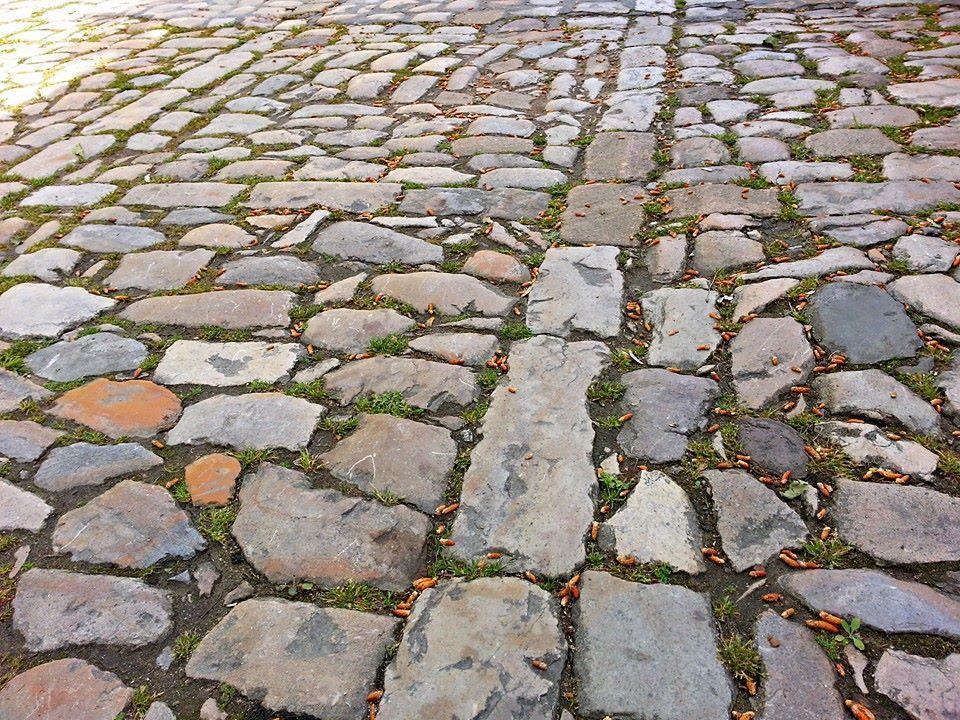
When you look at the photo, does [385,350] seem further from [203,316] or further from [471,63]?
[471,63]

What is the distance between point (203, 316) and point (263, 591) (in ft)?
4.70

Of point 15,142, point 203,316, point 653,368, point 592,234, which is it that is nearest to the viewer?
point 653,368

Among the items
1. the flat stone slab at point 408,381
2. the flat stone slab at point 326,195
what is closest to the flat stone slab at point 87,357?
the flat stone slab at point 408,381

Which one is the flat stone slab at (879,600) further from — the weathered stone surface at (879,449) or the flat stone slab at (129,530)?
the flat stone slab at (129,530)

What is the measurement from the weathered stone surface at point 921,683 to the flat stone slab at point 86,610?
5.58ft

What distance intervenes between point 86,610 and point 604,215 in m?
2.62

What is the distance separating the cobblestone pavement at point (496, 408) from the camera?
1658 mm

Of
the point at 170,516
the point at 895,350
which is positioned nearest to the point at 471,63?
the point at 895,350

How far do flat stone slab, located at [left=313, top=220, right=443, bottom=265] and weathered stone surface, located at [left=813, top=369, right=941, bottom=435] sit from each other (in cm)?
167

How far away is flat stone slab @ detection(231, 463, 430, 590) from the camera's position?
1.88 m

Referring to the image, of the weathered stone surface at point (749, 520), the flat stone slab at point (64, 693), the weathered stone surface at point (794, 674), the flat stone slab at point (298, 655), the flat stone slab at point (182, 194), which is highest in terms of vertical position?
the flat stone slab at point (182, 194)

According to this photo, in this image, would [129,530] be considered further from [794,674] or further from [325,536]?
[794,674]

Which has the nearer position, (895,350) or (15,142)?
(895,350)

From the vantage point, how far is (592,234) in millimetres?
3256
